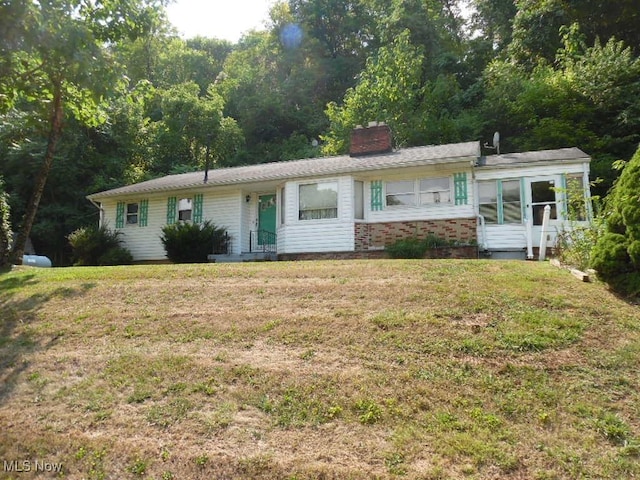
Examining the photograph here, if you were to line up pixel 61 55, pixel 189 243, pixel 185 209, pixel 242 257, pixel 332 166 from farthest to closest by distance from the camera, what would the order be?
pixel 185 209 → pixel 332 166 → pixel 189 243 → pixel 242 257 → pixel 61 55

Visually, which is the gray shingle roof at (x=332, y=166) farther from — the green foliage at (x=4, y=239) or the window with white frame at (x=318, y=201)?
the green foliage at (x=4, y=239)

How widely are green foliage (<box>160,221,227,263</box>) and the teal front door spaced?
173cm

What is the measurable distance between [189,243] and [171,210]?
8.76 ft

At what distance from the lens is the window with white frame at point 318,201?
1398 cm

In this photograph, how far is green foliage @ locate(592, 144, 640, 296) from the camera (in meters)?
5.73

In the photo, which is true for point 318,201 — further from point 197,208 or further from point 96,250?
point 96,250

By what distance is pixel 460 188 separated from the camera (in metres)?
13.2

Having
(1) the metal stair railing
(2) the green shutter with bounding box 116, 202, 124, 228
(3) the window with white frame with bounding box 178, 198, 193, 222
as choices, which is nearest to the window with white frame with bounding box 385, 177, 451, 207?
(1) the metal stair railing

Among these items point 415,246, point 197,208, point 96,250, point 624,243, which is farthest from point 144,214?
point 624,243

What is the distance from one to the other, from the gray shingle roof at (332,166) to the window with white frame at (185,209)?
67 cm

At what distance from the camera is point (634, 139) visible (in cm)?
1795

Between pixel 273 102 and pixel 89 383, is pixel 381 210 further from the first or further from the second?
pixel 273 102

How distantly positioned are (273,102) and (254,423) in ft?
102

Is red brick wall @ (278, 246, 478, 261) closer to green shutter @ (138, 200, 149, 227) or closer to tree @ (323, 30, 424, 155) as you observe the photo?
green shutter @ (138, 200, 149, 227)
